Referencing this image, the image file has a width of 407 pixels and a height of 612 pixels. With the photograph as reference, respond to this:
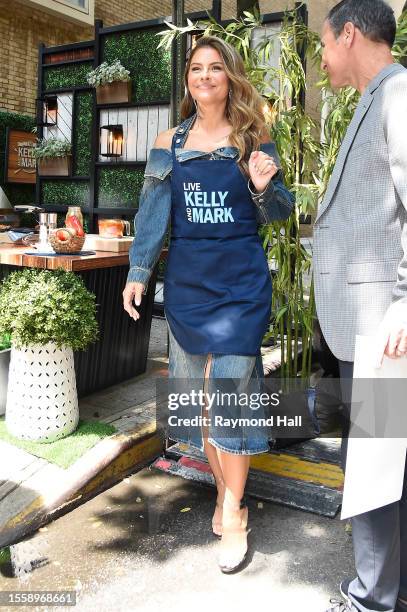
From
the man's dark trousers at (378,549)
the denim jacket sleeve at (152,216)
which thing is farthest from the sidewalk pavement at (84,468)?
the man's dark trousers at (378,549)

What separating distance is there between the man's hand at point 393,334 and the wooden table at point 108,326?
7.27 ft

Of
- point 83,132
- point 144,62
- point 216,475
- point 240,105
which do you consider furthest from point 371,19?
point 83,132

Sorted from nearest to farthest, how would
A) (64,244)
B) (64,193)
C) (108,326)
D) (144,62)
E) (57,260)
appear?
(57,260)
(64,244)
(108,326)
(144,62)
(64,193)

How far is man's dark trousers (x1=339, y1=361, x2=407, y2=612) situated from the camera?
1.82 meters

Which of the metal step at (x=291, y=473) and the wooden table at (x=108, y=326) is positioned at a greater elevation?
the wooden table at (x=108, y=326)

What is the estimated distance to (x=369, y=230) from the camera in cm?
173

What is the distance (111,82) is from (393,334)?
6.67 metres

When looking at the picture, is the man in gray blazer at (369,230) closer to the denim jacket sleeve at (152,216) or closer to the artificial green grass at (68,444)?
the denim jacket sleeve at (152,216)

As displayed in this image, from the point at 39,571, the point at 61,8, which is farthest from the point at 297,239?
the point at 61,8

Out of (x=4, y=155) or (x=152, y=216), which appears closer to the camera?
(x=152, y=216)

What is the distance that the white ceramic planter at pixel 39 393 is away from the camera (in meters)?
3.30

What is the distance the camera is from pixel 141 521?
285 cm

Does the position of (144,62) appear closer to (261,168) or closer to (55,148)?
(55,148)

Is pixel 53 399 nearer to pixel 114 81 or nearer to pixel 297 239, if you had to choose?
pixel 297 239
